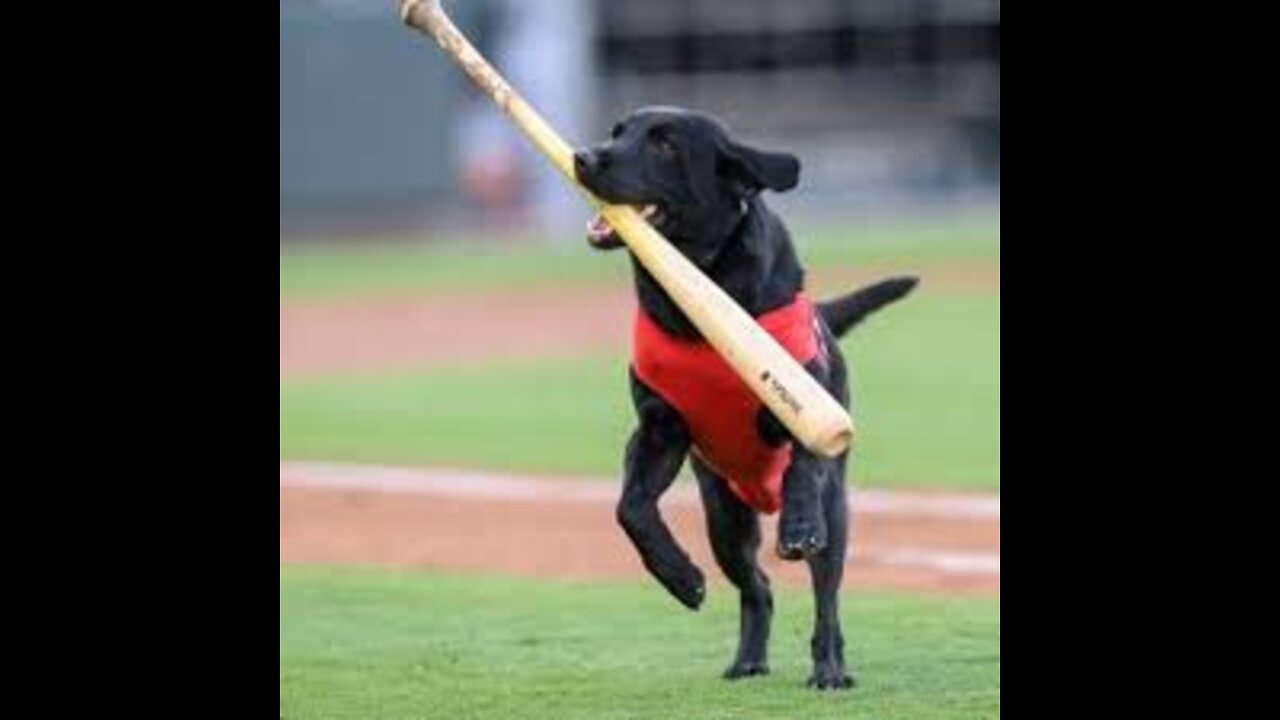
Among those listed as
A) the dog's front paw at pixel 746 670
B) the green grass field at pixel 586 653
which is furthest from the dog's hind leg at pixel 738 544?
the green grass field at pixel 586 653

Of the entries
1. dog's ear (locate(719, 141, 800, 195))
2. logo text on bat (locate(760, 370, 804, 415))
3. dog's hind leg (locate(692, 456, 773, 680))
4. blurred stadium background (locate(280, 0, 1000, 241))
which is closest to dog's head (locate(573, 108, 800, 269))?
dog's ear (locate(719, 141, 800, 195))

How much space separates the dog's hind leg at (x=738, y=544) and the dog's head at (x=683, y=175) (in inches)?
34.6

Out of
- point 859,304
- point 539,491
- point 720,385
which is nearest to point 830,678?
point 720,385

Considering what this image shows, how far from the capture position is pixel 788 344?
920 centimetres

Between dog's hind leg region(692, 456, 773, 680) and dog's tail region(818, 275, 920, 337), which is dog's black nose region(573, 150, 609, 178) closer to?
dog's hind leg region(692, 456, 773, 680)

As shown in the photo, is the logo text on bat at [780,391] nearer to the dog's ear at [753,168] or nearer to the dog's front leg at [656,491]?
the dog's front leg at [656,491]

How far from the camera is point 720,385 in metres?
9.23

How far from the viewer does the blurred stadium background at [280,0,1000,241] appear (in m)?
37.5

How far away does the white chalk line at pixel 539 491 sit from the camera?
14.1m

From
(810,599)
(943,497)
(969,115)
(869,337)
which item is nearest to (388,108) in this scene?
(969,115)

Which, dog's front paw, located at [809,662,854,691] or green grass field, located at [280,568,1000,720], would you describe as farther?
dog's front paw, located at [809,662,854,691]

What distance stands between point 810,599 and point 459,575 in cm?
173

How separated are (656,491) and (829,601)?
66cm

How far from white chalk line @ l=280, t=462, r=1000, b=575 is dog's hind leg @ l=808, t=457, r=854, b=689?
3288 millimetres
